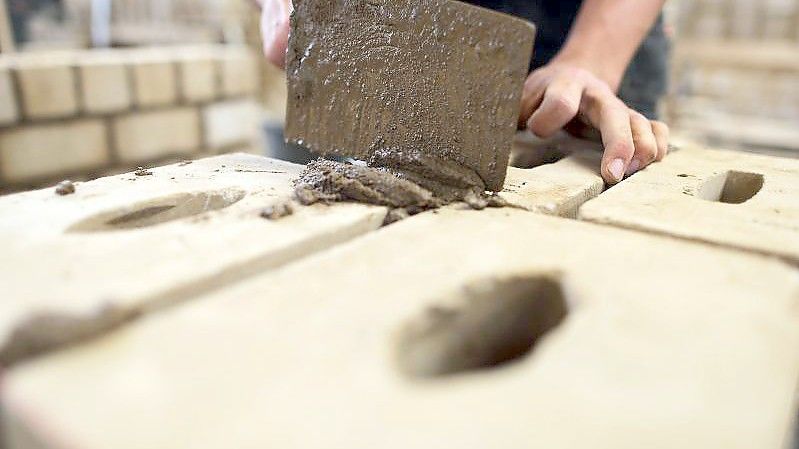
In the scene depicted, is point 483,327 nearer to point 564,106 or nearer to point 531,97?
point 564,106

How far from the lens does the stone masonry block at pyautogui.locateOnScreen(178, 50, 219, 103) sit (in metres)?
3.75

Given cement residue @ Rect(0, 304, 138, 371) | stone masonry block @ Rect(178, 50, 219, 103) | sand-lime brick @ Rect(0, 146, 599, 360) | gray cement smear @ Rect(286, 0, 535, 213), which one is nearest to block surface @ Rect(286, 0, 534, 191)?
gray cement smear @ Rect(286, 0, 535, 213)

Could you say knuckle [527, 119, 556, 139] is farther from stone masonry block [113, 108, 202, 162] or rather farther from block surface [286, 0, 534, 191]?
stone masonry block [113, 108, 202, 162]

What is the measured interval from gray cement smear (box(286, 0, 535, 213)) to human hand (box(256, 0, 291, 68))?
0.43m

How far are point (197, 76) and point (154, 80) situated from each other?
0.94ft

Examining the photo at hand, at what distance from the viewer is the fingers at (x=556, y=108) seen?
163 cm

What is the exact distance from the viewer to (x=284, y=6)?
182cm

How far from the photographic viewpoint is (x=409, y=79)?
1.30 m

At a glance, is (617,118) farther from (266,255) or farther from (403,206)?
(266,255)

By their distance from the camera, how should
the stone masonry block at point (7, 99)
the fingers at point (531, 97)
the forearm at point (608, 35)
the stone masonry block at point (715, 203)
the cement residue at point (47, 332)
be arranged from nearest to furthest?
the cement residue at point (47, 332)
the stone masonry block at point (715, 203)
the fingers at point (531, 97)
the forearm at point (608, 35)
the stone masonry block at point (7, 99)

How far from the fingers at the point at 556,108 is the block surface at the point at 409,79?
0.44 metres

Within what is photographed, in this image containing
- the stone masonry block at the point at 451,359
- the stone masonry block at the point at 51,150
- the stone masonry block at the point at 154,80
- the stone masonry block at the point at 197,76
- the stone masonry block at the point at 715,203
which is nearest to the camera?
the stone masonry block at the point at 451,359

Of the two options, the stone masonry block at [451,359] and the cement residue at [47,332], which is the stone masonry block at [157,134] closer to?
the stone masonry block at [451,359]

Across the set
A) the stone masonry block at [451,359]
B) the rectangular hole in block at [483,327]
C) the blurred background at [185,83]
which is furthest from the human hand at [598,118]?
the blurred background at [185,83]
